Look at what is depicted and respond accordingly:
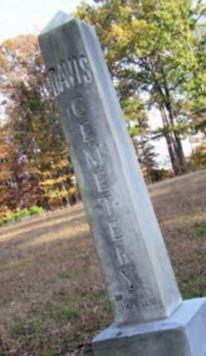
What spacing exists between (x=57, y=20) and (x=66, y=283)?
5252 mm

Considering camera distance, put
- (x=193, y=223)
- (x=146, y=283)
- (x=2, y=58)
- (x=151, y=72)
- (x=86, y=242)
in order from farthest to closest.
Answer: (x=2, y=58) → (x=151, y=72) → (x=86, y=242) → (x=193, y=223) → (x=146, y=283)

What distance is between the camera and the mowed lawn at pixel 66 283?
276 inches

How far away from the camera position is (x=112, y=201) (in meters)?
5.07

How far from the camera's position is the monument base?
477 cm

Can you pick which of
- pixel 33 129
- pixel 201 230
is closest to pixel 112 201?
pixel 201 230

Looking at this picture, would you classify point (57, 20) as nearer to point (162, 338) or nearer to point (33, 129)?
point (162, 338)

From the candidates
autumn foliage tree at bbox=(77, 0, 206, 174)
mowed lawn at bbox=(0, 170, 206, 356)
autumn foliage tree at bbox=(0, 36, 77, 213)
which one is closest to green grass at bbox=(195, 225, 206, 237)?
mowed lawn at bbox=(0, 170, 206, 356)

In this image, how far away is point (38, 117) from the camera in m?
41.3

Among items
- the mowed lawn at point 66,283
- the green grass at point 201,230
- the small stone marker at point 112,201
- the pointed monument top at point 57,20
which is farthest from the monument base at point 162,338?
the green grass at point 201,230

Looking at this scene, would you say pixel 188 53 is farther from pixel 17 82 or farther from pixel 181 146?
pixel 17 82

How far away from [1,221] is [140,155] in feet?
34.0

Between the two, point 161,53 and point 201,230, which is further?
point 161,53

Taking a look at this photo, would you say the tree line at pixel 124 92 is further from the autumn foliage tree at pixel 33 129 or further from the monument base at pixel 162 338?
the monument base at pixel 162 338

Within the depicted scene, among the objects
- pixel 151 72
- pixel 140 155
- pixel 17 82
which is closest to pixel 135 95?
pixel 151 72
